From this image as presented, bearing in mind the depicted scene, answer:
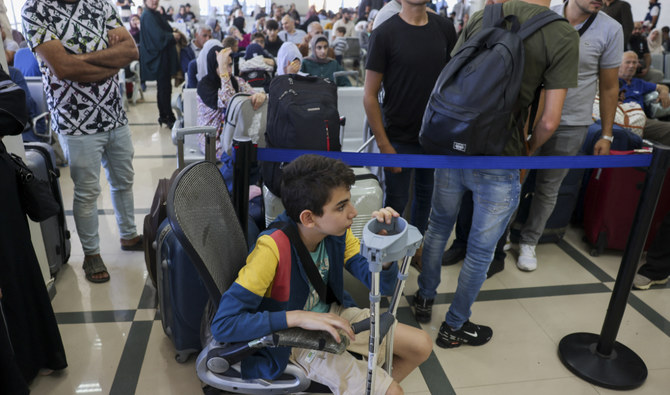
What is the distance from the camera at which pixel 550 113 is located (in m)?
1.87

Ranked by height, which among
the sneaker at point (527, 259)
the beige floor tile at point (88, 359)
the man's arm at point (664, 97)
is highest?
the man's arm at point (664, 97)

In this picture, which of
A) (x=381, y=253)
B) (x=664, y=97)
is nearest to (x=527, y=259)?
(x=381, y=253)

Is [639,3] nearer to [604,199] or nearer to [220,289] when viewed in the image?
[604,199]

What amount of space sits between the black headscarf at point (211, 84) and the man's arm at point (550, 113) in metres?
2.69

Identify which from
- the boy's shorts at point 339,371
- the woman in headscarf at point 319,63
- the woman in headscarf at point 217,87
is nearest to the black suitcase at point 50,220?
the woman in headscarf at point 217,87

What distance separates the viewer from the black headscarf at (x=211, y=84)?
4000mm

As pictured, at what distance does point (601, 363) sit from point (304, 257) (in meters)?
1.55

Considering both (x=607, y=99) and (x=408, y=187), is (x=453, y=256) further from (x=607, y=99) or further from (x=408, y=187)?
(x=607, y=99)

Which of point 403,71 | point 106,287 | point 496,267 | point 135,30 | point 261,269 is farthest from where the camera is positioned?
point 135,30

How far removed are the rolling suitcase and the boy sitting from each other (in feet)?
2.02

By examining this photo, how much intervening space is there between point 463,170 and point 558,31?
621mm

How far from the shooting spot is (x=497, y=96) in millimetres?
1737

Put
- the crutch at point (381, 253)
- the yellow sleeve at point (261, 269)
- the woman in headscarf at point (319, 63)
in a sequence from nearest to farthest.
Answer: the crutch at point (381, 253) → the yellow sleeve at point (261, 269) → the woman in headscarf at point (319, 63)

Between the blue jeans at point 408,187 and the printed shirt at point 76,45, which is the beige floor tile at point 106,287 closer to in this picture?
the printed shirt at point 76,45
